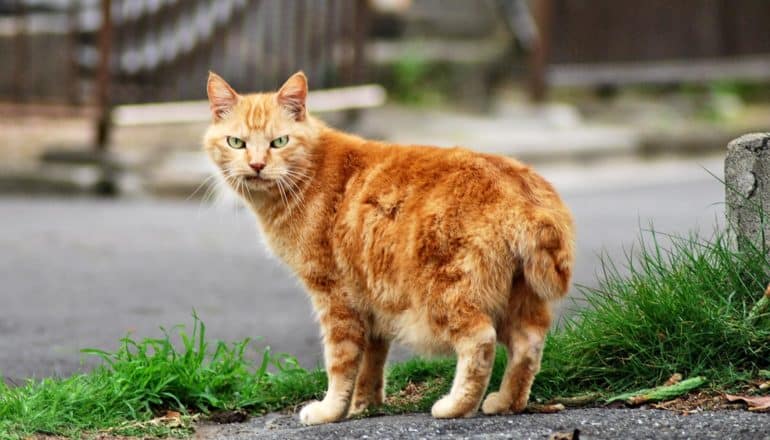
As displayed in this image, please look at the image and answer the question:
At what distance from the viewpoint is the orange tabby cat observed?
12.5 ft

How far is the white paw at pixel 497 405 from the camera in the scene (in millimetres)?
3975

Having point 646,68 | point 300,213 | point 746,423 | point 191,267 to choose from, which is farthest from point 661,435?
point 646,68

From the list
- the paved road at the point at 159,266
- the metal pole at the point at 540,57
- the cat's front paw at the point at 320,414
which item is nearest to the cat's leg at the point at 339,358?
the cat's front paw at the point at 320,414

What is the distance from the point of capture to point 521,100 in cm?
1469

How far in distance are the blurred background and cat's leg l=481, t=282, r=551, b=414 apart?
82cm

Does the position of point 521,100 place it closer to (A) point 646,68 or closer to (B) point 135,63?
(A) point 646,68

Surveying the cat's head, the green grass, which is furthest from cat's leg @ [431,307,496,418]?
the cat's head

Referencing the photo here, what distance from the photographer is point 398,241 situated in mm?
3990

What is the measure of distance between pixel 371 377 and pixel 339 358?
0.85 ft

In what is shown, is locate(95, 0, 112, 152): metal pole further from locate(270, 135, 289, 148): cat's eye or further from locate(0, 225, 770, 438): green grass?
locate(270, 135, 289, 148): cat's eye

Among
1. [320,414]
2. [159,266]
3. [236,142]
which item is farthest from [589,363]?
[159,266]

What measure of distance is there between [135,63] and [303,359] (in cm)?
643

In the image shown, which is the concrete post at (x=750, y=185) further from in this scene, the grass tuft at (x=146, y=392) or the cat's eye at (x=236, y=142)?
the cat's eye at (x=236, y=142)

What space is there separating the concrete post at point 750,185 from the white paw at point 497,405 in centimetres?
113
